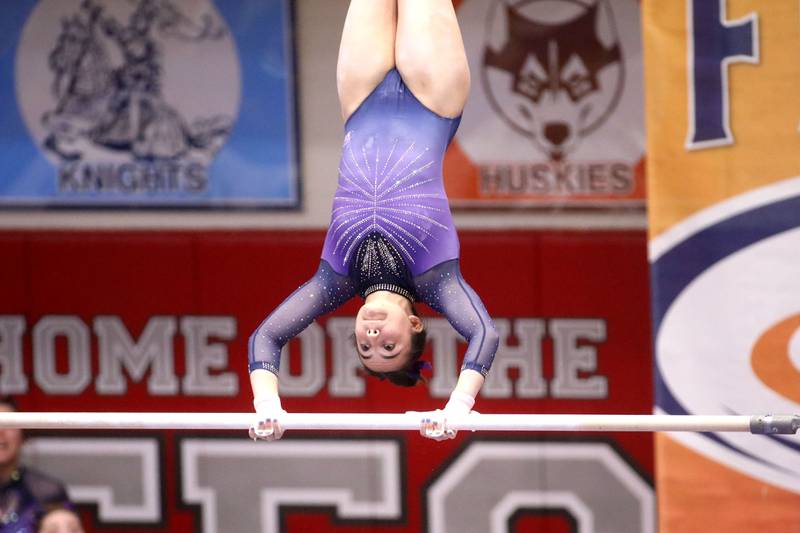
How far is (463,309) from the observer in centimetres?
376

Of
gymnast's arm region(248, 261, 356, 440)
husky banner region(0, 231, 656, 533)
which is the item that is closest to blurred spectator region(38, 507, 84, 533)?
husky banner region(0, 231, 656, 533)

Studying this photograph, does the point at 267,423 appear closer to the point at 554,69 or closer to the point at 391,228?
the point at 391,228

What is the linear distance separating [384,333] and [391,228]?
0.99ft

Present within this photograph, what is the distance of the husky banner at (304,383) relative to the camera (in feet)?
19.0

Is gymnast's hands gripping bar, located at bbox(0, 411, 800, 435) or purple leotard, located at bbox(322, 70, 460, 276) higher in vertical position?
purple leotard, located at bbox(322, 70, 460, 276)

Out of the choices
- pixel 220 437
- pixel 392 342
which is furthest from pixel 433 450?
pixel 392 342

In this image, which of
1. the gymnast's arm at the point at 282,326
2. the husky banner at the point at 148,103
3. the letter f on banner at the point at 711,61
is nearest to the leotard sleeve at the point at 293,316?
the gymnast's arm at the point at 282,326

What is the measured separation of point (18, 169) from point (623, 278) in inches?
103

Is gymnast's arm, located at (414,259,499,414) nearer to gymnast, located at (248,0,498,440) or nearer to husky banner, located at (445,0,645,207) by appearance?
gymnast, located at (248,0,498,440)

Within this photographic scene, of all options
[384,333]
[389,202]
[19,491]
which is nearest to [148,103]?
[19,491]

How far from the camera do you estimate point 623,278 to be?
573 cm

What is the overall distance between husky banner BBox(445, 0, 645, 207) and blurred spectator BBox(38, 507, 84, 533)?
6.56 feet

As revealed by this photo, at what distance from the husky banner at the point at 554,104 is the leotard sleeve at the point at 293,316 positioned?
6.08ft

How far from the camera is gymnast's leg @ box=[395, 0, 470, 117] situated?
4039 mm
